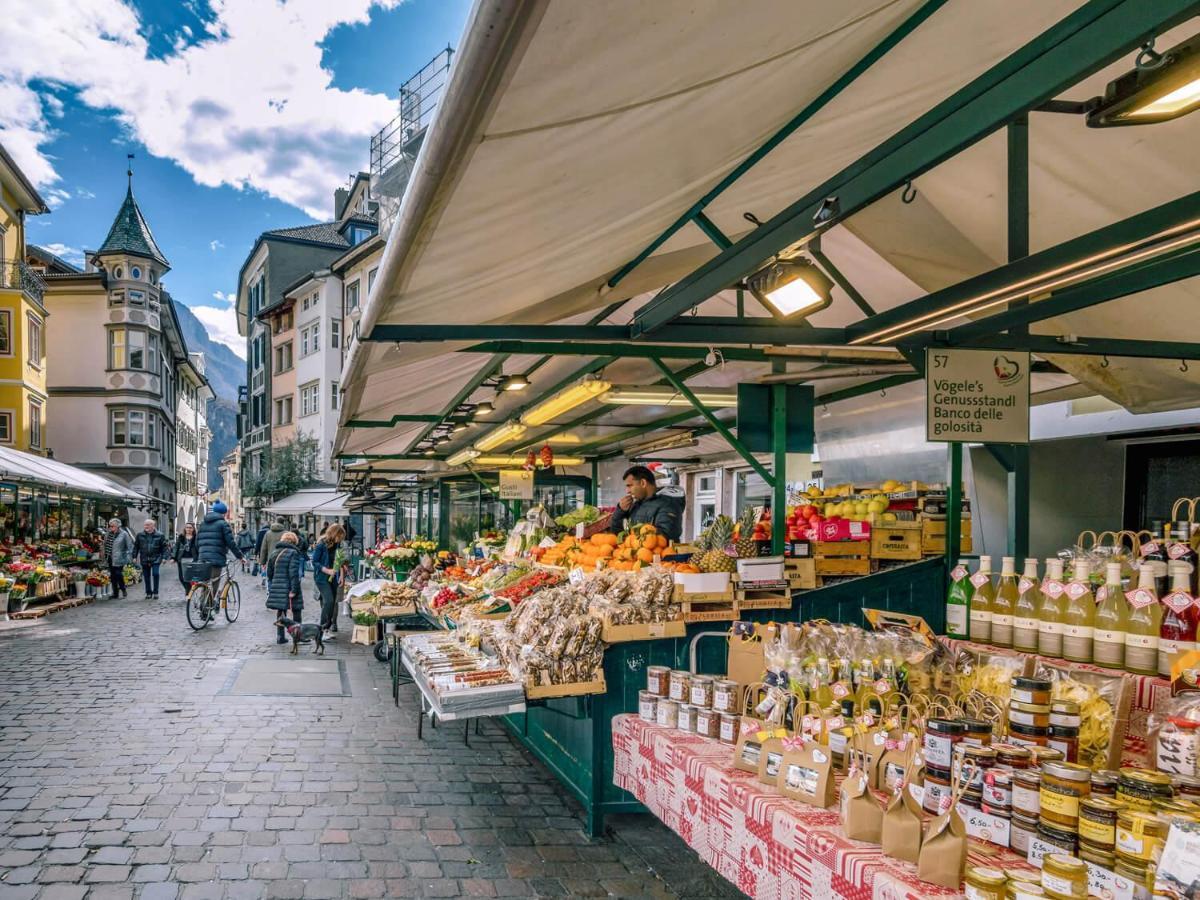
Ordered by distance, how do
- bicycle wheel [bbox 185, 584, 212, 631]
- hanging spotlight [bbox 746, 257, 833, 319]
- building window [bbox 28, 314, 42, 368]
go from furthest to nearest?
1. building window [bbox 28, 314, 42, 368]
2. bicycle wheel [bbox 185, 584, 212, 631]
3. hanging spotlight [bbox 746, 257, 833, 319]

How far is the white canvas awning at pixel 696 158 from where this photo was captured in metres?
2.04

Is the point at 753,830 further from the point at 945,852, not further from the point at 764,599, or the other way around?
the point at 764,599

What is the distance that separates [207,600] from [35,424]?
21.5m

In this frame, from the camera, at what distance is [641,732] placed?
15.0 feet

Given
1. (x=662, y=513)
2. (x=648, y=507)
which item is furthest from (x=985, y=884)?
(x=648, y=507)

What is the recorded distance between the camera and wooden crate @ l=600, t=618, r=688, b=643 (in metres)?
4.99

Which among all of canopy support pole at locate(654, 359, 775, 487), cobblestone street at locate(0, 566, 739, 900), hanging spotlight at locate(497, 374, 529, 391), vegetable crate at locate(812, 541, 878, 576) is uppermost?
hanging spotlight at locate(497, 374, 529, 391)

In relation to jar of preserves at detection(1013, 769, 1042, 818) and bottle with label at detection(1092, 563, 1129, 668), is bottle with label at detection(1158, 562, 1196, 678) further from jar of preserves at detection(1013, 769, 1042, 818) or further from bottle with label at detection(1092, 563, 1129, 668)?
jar of preserves at detection(1013, 769, 1042, 818)

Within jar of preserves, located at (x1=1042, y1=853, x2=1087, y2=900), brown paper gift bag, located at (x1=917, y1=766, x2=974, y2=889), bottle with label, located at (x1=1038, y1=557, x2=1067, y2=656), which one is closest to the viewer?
jar of preserves, located at (x1=1042, y1=853, x2=1087, y2=900)

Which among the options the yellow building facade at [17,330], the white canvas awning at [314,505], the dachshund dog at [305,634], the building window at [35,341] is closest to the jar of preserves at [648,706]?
the dachshund dog at [305,634]

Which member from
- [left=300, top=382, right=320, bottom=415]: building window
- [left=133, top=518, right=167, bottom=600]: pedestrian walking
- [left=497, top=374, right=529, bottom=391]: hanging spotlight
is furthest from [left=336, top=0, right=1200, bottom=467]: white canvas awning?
[left=300, top=382, right=320, bottom=415]: building window

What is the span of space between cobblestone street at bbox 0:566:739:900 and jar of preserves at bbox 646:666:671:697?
913mm

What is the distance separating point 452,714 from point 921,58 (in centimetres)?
398

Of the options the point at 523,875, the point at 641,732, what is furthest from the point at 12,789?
the point at 641,732
